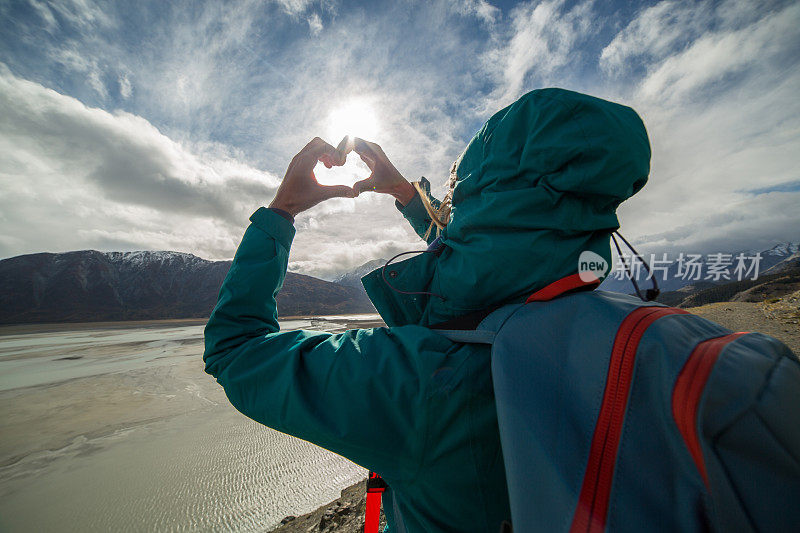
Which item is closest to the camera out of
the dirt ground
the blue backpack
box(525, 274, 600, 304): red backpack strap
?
the blue backpack

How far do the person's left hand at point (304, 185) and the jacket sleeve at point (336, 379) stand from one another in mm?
412

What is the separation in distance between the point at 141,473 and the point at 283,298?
92.4m

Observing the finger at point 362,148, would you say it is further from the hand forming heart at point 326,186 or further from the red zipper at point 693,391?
the red zipper at point 693,391

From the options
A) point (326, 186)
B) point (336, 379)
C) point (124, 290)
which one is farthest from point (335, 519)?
point (124, 290)

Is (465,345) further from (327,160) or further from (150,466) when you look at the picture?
(150,466)

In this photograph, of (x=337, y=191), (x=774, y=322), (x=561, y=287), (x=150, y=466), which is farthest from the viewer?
(x=774, y=322)

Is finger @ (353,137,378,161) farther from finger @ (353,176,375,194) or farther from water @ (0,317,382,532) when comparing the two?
water @ (0,317,382,532)

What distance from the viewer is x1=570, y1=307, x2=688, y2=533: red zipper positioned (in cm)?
52

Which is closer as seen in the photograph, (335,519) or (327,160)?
(327,160)

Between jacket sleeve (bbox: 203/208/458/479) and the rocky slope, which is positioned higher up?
jacket sleeve (bbox: 203/208/458/479)

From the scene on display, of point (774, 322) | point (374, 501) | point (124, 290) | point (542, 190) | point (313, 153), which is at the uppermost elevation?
point (124, 290)

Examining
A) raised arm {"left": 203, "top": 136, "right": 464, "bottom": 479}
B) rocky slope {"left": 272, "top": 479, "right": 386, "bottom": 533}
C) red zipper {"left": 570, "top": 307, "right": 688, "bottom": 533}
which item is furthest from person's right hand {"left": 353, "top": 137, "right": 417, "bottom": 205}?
rocky slope {"left": 272, "top": 479, "right": 386, "bottom": 533}

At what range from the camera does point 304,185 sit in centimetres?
128

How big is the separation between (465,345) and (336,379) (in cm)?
40
